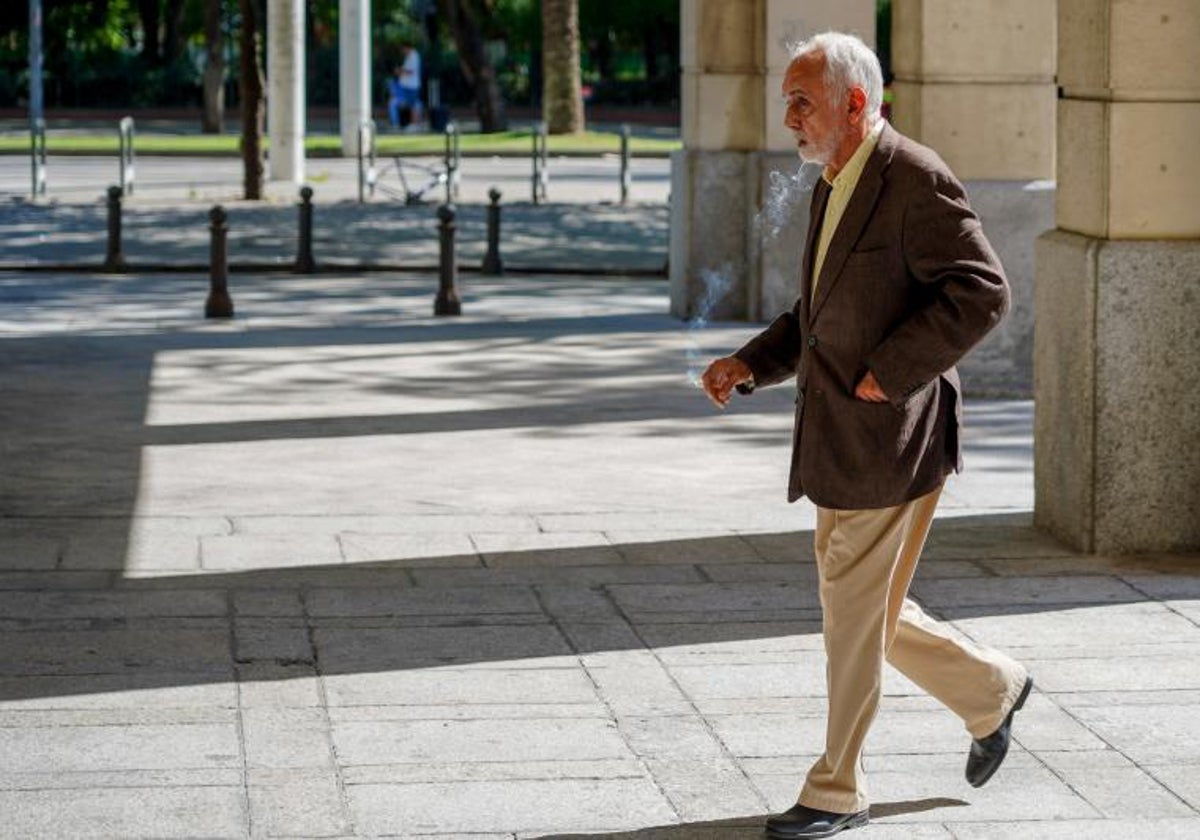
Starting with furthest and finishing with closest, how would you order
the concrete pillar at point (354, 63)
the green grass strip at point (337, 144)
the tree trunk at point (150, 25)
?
the tree trunk at point (150, 25) → the green grass strip at point (337, 144) → the concrete pillar at point (354, 63)

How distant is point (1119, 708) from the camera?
286 inches

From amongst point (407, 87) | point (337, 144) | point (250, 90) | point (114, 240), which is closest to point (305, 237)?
point (114, 240)

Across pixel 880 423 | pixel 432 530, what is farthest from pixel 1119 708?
pixel 432 530

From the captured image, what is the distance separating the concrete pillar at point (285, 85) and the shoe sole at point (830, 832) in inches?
1057

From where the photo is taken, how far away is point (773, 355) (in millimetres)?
6297

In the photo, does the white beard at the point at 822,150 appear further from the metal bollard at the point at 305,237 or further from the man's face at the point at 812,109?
the metal bollard at the point at 305,237

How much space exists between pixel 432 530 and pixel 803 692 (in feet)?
9.62

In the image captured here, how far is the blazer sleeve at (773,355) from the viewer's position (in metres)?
6.28

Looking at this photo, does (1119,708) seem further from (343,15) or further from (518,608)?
(343,15)

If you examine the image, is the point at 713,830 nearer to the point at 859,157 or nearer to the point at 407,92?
the point at 859,157

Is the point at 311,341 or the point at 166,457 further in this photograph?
the point at 311,341

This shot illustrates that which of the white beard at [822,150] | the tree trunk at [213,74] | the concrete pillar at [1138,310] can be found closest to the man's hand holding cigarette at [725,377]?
the white beard at [822,150]

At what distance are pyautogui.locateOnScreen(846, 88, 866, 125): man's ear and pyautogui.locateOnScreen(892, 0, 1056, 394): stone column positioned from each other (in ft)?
29.3

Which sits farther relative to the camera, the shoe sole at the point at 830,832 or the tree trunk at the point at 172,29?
the tree trunk at the point at 172,29
